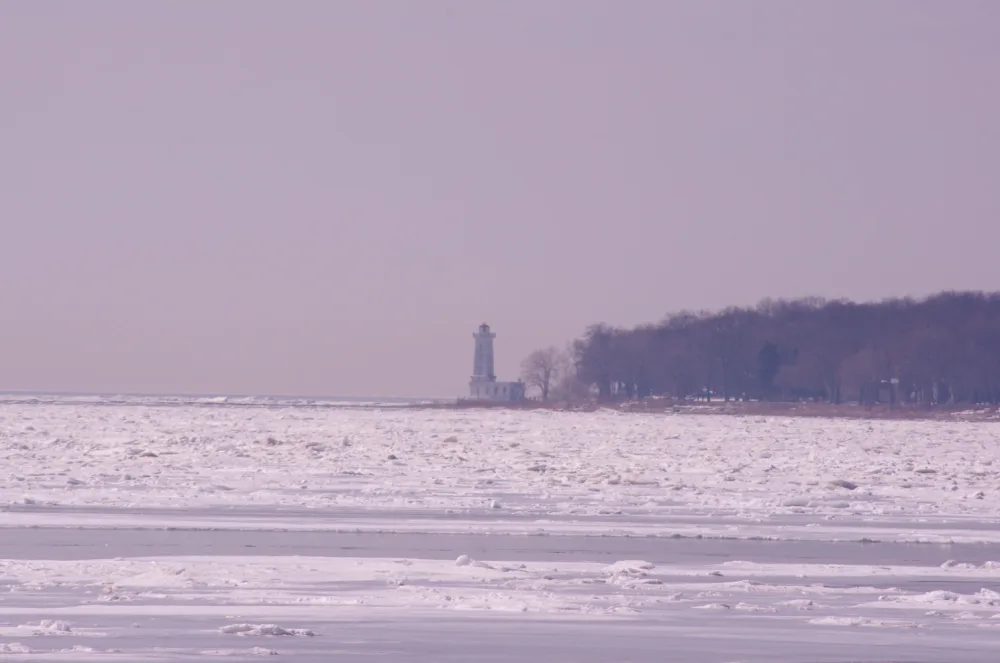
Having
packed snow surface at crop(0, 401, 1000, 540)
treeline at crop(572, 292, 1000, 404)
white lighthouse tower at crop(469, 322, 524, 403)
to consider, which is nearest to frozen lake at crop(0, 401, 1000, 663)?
packed snow surface at crop(0, 401, 1000, 540)

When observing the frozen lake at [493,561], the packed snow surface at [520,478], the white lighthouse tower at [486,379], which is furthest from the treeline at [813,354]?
the frozen lake at [493,561]

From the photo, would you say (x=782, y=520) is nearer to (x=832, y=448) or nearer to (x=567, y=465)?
(x=567, y=465)

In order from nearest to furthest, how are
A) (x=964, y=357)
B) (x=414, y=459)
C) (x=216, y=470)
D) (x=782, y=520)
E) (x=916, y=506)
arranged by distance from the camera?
1. (x=782, y=520)
2. (x=916, y=506)
3. (x=216, y=470)
4. (x=414, y=459)
5. (x=964, y=357)

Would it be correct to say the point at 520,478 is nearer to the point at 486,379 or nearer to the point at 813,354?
the point at 813,354

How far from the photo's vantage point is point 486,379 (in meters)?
122

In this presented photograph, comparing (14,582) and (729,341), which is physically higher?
(729,341)

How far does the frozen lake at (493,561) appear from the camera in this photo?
7719mm

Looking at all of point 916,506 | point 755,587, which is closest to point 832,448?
point 916,506

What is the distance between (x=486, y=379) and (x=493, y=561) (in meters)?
111

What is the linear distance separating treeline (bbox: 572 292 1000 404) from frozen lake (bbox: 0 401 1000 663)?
70272 mm

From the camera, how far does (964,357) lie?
89.9m

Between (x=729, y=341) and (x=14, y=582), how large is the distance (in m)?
103

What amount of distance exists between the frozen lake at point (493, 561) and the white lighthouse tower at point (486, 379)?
95884 mm

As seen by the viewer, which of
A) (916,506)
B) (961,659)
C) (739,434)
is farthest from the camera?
(739,434)
